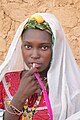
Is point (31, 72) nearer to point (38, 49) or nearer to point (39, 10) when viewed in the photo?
point (38, 49)

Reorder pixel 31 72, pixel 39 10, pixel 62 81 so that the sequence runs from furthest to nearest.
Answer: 1. pixel 39 10
2. pixel 62 81
3. pixel 31 72

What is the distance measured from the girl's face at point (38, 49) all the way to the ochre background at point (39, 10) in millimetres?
1281

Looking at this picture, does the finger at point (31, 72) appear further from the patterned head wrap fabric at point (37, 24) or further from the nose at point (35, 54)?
the patterned head wrap fabric at point (37, 24)

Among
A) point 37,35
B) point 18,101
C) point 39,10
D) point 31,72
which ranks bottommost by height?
point 18,101

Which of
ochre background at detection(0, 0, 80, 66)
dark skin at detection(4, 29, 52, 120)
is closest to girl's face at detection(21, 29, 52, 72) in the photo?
dark skin at detection(4, 29, 52, 120)

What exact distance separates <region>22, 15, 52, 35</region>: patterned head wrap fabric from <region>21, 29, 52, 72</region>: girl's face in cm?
2

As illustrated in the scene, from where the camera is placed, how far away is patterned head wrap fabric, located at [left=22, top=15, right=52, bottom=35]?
7.30 ft

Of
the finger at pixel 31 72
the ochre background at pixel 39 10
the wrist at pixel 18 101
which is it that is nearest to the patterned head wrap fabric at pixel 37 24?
the finger at pixel 31 72

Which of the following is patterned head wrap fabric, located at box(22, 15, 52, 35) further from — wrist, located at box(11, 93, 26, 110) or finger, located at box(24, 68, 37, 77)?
wrist, located at box(11, 93, 26, 110)

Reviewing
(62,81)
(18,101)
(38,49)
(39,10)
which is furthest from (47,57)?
(39,10)

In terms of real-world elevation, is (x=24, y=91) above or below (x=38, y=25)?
below

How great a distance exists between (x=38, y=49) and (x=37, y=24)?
0.16 meters

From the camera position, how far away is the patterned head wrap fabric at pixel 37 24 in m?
2.23

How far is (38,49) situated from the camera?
2.18 m
